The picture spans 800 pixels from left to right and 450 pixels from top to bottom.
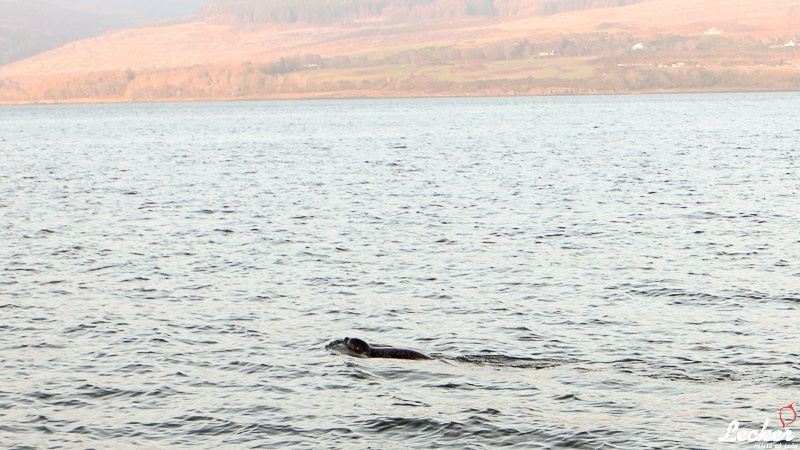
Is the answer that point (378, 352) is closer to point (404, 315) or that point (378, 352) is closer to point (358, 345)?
point (358, 345)

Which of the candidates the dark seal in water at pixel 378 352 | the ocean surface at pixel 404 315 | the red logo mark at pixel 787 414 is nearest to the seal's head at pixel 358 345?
the dark seal in water at pixel 378 352

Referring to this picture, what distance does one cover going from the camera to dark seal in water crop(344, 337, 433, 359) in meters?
22.8

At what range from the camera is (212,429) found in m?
18.3

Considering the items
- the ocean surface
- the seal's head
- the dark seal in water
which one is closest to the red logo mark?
the ocean surface

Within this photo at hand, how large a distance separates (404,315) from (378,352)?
449cm

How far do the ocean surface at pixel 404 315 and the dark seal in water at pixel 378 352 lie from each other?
0.34m

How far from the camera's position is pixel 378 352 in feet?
75.4

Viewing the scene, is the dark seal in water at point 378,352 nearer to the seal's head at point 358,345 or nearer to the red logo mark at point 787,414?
the seal's head at point 358,345

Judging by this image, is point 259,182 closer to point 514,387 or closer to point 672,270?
point 672,270

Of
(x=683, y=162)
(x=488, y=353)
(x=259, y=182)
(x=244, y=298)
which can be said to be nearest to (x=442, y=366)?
(x=488, y=353)

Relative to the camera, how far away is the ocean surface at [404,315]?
730 inches

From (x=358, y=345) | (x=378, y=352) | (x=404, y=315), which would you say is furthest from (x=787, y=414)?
(x=404, y=315)

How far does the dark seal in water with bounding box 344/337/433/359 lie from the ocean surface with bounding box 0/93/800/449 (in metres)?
0.34

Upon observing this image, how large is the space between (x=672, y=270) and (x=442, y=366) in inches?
533
